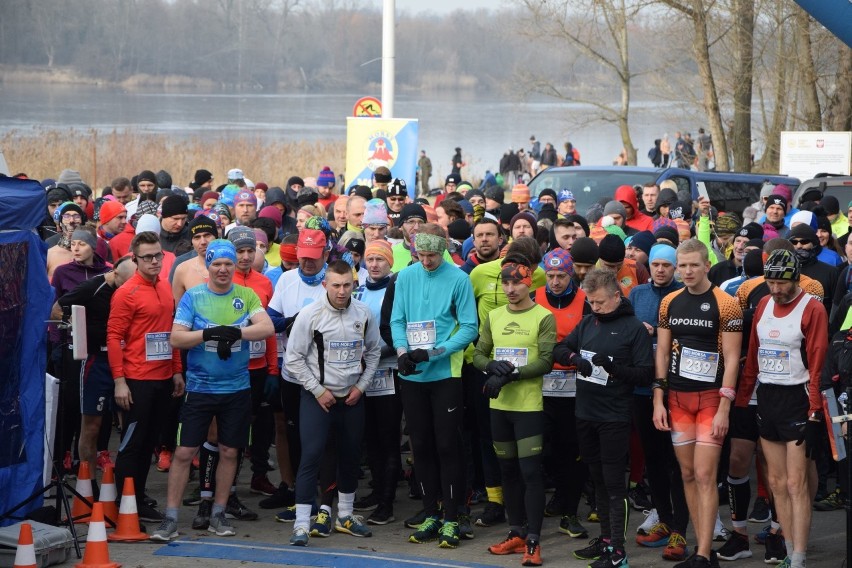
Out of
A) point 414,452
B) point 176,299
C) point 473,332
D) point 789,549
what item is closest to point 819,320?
point 789,549

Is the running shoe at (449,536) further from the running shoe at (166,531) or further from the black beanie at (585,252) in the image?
the black beanie at (585,252)

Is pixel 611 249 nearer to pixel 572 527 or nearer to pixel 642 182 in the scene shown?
pixel 572 527

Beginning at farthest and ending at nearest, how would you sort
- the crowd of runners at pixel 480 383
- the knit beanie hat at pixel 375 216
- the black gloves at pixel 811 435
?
the knit beanie hat at pixel 375 216
the crowd of runners at pixel 480 383
the black gloves at pixel 811 435

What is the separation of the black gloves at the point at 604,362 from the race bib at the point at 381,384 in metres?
1.82

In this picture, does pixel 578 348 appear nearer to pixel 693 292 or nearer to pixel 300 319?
pixel 693 292

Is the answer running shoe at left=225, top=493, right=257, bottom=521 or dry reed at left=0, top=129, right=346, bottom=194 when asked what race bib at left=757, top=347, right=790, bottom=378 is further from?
dry reed at left=0, top=129, right=346, bottom=194

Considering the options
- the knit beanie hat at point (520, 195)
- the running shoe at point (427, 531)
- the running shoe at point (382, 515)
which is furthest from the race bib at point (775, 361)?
the knit beanie hat at point (520, 195)

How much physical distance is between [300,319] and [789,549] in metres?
3.53

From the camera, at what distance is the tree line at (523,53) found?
108 ft

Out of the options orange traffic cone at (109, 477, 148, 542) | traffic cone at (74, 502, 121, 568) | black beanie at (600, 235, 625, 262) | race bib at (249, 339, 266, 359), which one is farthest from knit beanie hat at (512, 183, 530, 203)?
traffic cone at (74, 502, 121, 568)

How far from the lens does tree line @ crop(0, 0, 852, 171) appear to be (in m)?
32.8

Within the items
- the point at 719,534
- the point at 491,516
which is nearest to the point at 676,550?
the point at 719,534

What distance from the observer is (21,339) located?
26.3 ft

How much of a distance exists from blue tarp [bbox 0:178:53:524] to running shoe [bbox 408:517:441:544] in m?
2.56
